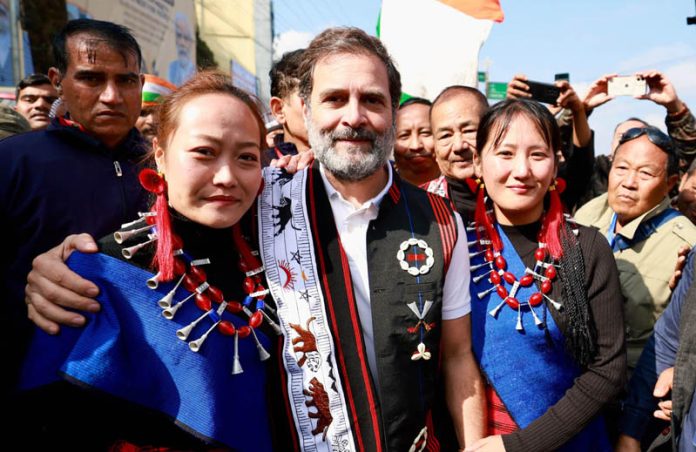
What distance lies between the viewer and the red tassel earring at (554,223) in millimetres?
2213

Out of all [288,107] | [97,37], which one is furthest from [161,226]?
[288,107]

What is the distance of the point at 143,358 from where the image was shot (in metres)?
1.72

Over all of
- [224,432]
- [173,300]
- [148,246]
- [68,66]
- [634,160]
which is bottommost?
[224,432]

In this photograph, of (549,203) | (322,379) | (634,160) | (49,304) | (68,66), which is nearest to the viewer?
(49,304)

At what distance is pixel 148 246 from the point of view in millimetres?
1818

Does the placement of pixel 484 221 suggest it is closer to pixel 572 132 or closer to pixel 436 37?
pixel 572 132

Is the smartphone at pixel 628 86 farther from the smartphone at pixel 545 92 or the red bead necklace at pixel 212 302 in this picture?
the red bead necklace at pixel 212 302

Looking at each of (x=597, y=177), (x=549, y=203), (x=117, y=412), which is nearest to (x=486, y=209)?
(x=549, y=203)

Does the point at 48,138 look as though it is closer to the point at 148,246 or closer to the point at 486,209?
the point at 148,246

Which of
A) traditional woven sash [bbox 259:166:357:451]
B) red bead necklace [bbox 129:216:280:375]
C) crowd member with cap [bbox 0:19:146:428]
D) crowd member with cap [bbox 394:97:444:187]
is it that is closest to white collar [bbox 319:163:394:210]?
traditional woven sash [bbox 259:166:357:451]

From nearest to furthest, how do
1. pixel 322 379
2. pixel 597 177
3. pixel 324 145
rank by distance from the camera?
pixel 322 379
pixel 324 145
pixel 597 177

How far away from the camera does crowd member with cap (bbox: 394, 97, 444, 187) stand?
11.8 ft

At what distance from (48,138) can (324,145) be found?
120 cm

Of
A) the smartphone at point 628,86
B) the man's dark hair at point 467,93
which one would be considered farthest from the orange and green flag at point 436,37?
the smartphone at point 628,86
